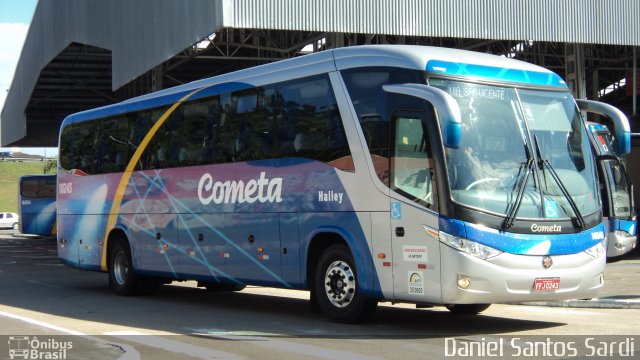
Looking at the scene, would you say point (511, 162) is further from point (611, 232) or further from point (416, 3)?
point (416, 3)

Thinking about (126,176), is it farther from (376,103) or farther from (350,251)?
(376,103)

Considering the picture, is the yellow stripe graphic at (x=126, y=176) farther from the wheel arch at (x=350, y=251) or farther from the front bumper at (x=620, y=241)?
the front bumper at (x=620, y=241)

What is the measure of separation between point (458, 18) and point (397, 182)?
48.3 feet

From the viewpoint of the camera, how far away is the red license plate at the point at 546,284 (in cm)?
1090

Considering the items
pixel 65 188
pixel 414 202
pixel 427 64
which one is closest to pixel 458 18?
pixel 65 188

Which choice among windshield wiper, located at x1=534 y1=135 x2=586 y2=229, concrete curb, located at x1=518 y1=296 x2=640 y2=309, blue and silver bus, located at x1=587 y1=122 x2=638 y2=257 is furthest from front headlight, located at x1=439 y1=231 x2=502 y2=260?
blue and silver bus, located at x1=587 y1=122 x2=638 y2=257

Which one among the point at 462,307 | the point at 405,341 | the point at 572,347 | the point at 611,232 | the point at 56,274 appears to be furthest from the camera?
the point at 56,274

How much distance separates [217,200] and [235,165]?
77 cm

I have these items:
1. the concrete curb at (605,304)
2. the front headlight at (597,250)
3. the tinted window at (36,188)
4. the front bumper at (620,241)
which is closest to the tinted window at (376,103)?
the front headlight at (597,250)

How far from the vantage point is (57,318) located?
540 inches

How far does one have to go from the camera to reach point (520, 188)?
11000mm

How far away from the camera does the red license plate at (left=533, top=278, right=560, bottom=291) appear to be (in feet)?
35.8

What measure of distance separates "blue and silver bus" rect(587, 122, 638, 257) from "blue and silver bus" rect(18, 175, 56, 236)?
113ft

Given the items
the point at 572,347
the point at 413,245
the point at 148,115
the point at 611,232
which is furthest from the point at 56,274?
the point at 572,347
